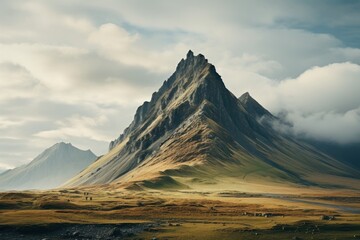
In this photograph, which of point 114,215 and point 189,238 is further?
point 114,215

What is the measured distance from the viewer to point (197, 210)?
15512cm

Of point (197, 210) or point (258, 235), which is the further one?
point (197, 210)

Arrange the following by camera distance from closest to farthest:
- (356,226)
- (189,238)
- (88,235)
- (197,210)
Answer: (189,238) → (88,235) → (356,226) → (197,210)

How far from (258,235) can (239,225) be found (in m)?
14.5

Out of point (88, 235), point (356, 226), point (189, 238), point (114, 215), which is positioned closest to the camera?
point (189, 238)

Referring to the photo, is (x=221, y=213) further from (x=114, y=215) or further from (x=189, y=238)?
(x=189, y=238)

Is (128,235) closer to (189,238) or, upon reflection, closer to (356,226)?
(189,238)

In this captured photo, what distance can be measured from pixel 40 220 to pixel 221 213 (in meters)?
59.5

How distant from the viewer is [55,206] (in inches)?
6112

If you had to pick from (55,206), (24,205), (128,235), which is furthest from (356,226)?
(24,205)

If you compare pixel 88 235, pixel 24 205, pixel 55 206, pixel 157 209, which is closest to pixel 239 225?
pixel 88 235

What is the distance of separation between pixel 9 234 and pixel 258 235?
5678 cm

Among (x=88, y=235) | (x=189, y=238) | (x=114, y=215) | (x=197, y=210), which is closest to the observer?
(x=189, y=238)

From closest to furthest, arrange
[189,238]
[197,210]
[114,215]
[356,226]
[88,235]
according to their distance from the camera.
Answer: [189,238] < [88,235] < [356,226] < [114,215] < [197,210]
